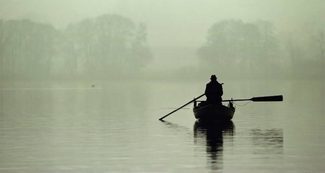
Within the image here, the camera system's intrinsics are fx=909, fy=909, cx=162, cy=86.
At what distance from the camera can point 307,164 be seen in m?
23.5

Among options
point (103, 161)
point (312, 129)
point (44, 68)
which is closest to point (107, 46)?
point (44, 68)

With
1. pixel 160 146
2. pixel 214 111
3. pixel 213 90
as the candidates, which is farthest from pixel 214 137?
pixel 214 111

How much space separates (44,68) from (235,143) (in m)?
164

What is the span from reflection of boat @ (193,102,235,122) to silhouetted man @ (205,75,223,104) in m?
0.28

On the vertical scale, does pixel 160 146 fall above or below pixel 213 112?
below

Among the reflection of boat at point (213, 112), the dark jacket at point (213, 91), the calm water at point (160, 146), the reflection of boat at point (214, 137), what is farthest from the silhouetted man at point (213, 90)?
the calm water at point (160, 146)

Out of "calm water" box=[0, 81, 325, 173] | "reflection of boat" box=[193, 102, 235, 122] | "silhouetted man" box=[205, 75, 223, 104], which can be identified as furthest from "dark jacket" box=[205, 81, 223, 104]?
"calm water" box=[0, 81, 325, 173]

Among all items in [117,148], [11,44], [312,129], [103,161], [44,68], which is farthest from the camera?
[44,68]

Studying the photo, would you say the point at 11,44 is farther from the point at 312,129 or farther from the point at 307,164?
the point at 307,164

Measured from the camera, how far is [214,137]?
33062mm

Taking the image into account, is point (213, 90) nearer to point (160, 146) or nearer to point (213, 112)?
point (213, 112)

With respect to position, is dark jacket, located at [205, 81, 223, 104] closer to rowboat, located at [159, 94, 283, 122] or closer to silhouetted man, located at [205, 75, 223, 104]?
silhouetted man, located at [205, 75, 223, 104]

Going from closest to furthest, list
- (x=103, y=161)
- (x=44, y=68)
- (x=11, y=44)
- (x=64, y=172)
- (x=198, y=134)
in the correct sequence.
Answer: (x=64, y=172) → (x=103, y=161) → (x=198, y=134) → (x=11, y=44) → (x=44, y=68)

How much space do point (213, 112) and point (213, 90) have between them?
126cm
